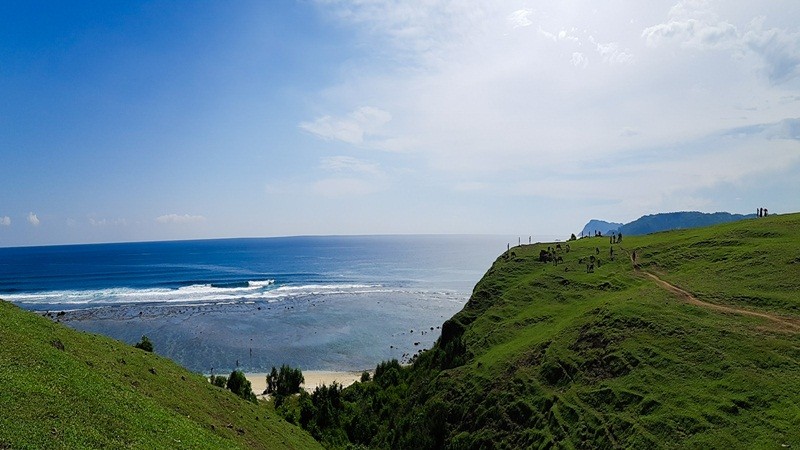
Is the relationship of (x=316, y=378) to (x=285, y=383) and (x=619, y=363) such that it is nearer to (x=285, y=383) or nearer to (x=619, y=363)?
(x=285, y=383)

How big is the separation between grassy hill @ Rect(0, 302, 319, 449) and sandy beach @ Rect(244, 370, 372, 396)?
4239 centimetres

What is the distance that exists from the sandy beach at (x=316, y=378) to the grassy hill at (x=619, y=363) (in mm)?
14155

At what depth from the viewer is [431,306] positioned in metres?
138

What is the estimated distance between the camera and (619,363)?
31.6 m

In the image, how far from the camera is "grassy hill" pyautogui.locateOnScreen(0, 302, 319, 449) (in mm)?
15367

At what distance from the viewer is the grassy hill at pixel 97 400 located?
605 inches

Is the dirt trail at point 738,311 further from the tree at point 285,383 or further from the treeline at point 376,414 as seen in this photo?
the tree at point 285,383

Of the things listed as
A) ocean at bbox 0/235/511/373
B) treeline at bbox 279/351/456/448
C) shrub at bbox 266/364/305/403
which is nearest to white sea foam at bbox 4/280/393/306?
ocean at bbox 0/235/511/373

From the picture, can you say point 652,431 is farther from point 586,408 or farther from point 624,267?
point 624,267

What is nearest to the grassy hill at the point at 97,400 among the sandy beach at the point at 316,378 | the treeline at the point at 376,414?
the treeline at the point at 376,414

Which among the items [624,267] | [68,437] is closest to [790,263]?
[624,267]

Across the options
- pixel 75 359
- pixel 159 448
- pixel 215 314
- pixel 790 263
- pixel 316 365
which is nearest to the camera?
pixel 159 448

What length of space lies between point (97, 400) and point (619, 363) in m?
Answer: 33.7

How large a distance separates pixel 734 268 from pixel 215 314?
12110 centimetres
